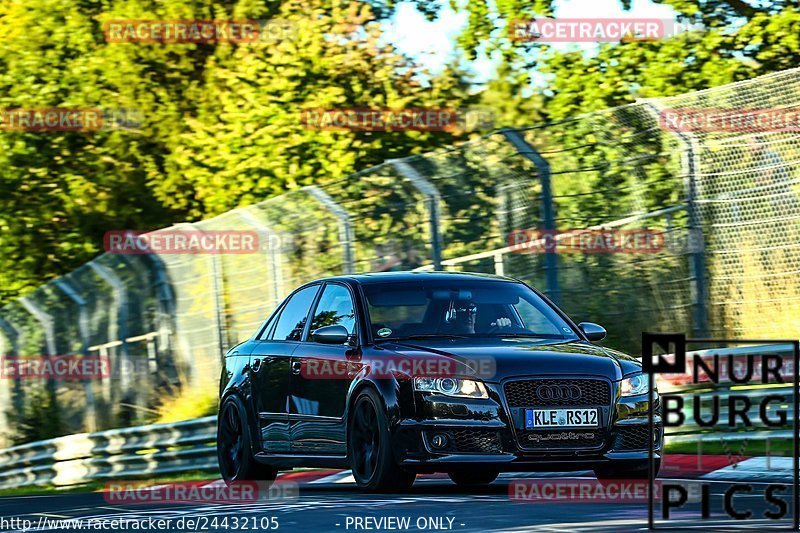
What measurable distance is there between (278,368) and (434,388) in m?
2.24

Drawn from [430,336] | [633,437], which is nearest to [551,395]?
[633,437]

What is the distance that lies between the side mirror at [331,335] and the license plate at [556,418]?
1415mm

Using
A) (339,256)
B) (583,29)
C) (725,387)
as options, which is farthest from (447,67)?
(725,387)

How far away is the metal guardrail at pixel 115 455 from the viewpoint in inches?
763

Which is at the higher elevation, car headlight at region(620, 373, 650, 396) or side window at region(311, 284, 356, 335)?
side window at region(311, 284, 356, 335)

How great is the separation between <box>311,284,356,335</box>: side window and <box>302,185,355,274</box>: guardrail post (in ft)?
18.2

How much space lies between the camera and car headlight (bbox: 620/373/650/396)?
37.5 feet

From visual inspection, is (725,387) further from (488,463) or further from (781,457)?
(488,463)

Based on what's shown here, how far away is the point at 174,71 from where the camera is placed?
30891 millimetres

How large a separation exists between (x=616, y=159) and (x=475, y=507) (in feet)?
25.6
